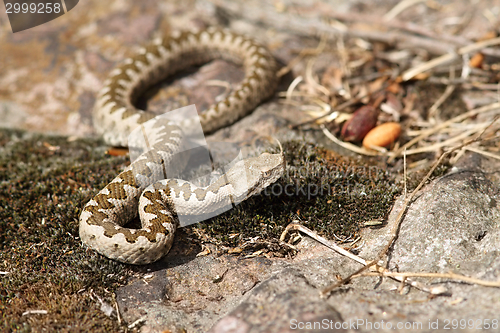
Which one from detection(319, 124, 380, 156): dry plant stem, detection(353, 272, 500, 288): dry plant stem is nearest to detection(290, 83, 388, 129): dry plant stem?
detection(319, 124, 380, 156): dry plant stem

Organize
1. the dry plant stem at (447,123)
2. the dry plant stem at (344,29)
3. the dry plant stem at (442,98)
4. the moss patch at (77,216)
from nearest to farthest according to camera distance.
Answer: the moss patch at (77,216) < the dry plant stem at (447,123) < the dry plant stem at (442,98) < the dry plant stem at (344,29)

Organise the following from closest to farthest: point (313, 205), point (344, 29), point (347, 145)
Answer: point (313, 205) < point (347, 145) < point (344, 29)

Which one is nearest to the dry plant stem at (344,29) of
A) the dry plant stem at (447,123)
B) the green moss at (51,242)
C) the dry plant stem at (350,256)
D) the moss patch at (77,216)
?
the dry plant stem at (447,123)

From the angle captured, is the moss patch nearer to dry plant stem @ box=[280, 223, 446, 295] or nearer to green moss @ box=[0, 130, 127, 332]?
green moss @ box=[0, 130, 127, 332]

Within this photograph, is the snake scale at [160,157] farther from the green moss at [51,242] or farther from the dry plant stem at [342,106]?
the dry plant stem at [342,106]

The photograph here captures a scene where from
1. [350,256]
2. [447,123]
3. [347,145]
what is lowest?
[350,256]

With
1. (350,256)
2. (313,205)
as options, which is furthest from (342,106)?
(350,256)

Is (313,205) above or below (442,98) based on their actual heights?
below

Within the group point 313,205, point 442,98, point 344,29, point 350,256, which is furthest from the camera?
point 344,29

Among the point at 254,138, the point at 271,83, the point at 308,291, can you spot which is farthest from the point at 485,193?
the point at 271,83

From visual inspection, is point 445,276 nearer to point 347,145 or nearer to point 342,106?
point 347,145
